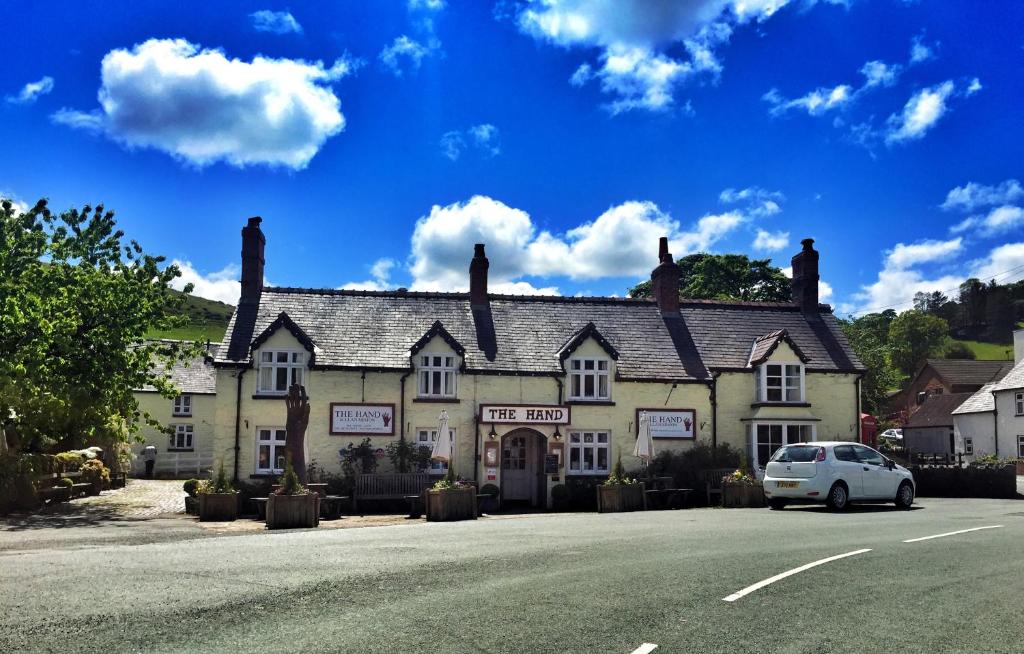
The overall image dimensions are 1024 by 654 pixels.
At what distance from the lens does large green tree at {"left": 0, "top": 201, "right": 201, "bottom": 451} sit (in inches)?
836

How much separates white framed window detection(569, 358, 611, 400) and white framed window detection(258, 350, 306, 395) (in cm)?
913

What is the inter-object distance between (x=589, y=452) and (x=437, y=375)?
5.86 meters

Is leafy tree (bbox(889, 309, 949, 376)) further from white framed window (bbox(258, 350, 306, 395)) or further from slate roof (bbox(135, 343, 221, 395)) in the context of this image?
white framed window (bbox(258, 350, 306, 395))

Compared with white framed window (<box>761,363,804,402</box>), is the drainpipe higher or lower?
lower

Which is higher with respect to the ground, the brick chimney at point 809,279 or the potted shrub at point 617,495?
the brick chimney at point 809,279

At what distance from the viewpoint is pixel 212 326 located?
146750mm

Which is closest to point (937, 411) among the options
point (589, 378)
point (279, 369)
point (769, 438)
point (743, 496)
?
point (769, 438)

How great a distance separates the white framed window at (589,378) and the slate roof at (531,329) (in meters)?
0.58

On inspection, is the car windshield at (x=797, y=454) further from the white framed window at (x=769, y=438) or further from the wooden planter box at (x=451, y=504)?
the wooden planter box at (x=451, y=504)

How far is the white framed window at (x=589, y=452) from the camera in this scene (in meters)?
27.8

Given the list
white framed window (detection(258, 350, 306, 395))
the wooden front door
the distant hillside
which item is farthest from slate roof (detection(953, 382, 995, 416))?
the distant hillside

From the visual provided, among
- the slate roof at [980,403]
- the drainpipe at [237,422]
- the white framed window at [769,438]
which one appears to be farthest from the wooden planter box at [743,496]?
the slate roof at [980,403]

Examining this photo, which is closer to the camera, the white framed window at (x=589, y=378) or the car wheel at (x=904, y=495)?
the car wheel at (x=904, y=495)

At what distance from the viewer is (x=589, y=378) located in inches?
1122
